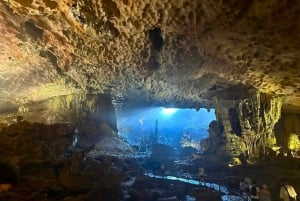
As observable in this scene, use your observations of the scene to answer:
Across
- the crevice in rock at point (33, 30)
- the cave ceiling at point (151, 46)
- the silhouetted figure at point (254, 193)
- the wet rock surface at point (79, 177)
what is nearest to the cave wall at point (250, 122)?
the cave ceiling at point (151, 46)

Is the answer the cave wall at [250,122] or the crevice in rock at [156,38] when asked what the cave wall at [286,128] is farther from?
the crevice in rock at [156,38]

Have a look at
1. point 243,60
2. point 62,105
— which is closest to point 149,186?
point 243,60

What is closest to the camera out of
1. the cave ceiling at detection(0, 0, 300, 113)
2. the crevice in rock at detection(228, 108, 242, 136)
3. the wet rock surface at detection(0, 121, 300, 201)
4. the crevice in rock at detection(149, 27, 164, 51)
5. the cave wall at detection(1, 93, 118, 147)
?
the cave ceiling at detection(0, 0, 300, 113)

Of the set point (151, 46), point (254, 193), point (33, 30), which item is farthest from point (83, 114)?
point (254, 193)

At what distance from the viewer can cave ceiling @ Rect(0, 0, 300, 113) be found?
7.28 metres

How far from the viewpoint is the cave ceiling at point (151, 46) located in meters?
7.28

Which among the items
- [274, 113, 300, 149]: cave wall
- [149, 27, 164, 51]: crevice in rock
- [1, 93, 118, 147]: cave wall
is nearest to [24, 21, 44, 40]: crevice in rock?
[149, 27, 164, 51]: crevice in rock

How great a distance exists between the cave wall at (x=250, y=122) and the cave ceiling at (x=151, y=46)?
0.71 metres

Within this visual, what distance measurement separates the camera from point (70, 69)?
12242 mm

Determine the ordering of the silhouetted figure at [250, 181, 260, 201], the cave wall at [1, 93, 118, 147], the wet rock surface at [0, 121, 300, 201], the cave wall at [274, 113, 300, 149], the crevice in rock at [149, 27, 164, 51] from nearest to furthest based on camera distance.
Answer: the wet rock surface at [0, 121, 300, 201], the crevice in rock at [149, 27, 164, 51], the silhouetted figure at [250, 181, 260, 201], the cave wall at [1, 93, 118, 147], the cave wall at [274, 113, 300, 149]

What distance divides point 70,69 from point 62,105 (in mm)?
5073

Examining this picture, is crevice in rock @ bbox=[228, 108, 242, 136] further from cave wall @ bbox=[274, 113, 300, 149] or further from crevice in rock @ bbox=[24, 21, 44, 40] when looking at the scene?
crevice in rock @ bbox=[24, 21, 44, 40]

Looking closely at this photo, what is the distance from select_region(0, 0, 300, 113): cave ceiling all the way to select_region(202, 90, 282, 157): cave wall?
706 mm

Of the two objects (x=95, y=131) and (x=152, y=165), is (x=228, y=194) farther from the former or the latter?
(x=95, y=131)
